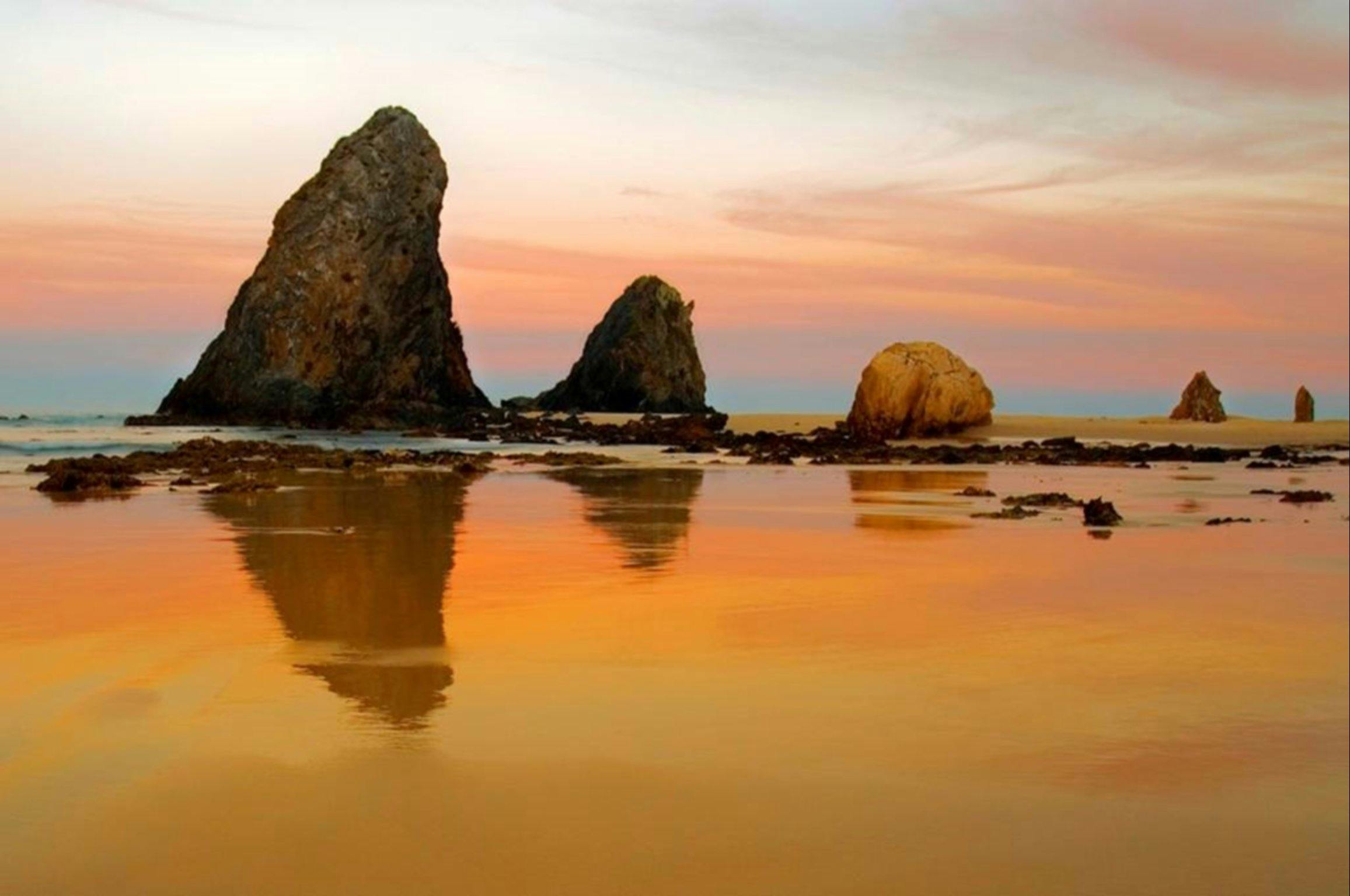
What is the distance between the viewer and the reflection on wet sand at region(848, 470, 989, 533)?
1184cm

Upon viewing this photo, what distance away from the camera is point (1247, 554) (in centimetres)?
943

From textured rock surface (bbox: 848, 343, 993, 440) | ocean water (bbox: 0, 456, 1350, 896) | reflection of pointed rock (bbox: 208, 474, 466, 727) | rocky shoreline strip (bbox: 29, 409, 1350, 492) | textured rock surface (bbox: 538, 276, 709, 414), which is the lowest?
ocean water (bbox: 0, 456, 1350, 896)

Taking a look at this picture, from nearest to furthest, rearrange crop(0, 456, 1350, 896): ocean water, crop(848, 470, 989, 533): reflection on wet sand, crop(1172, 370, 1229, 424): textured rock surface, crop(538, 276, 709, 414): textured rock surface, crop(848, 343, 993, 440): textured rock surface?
crop(0, 456, 1350, 896): ocean water
crop(848, 470, 989, 533): reflection on wet sand
crop(848, 343, 993, 440): textured rock surface
crop(1172, 370, 1229, 424): textured rock surface
crop(538, 276, 709, 414): textured rock surface

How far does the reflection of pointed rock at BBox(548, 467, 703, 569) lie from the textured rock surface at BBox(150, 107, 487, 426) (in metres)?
26.3

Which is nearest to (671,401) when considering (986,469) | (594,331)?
(594,331)

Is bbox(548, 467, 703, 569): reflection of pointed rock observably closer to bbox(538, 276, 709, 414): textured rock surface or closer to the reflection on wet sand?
the reflection on wet sand

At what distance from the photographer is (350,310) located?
5172 cm

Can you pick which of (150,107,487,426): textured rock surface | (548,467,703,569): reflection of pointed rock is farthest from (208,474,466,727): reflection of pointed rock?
(150,107,487,426): textured rock surface

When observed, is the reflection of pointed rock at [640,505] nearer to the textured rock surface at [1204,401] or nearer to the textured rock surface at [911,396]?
the textured rock surface at [911,396]

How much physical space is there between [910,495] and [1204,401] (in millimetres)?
29469

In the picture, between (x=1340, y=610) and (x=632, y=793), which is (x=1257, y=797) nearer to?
(x=632, y=793)

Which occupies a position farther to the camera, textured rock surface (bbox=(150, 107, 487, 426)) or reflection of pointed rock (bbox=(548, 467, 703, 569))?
textured rock surface (bbox=(150, 107, 487, 426))

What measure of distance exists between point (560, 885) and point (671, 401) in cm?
6298

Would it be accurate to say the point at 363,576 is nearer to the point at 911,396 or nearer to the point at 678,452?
the point at 678,452
